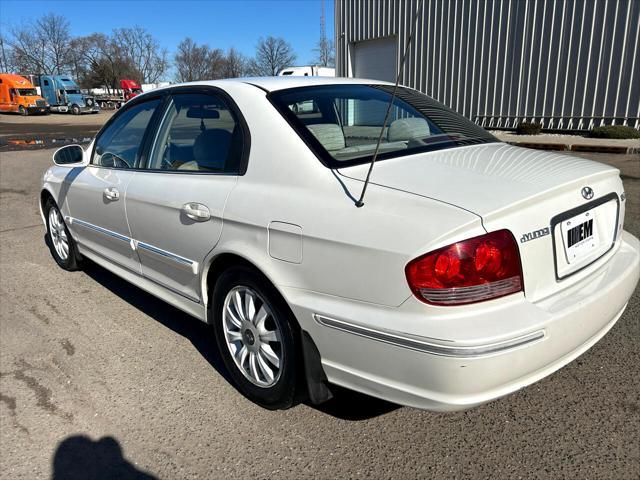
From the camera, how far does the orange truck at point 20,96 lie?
41.0m

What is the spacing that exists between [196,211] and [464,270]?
1501 mm

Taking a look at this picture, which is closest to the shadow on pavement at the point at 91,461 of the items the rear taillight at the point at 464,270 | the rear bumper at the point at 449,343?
the rear bumper at the point at 449,343

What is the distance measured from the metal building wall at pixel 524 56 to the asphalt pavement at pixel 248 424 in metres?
13.5

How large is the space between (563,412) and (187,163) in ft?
7.99

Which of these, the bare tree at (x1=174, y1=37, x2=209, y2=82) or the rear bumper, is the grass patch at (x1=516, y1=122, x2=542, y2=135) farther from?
the bare tree at (x1=174, y1=37, x2=209, y2=82)

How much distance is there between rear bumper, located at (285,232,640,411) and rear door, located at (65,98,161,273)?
182 centimetres

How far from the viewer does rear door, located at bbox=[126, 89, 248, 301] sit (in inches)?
106

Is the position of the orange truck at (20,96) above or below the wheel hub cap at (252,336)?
above

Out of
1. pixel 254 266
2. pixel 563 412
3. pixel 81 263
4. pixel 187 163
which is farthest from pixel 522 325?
pixel 81 263

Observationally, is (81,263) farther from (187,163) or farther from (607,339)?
(607,339)

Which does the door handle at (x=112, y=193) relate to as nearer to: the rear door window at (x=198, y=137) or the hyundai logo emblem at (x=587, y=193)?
the rear door window at (x=198, y=137)

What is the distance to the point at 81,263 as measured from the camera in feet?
15.5

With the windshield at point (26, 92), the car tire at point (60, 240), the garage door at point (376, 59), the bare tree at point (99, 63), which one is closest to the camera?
the car tire at point (60, 240)

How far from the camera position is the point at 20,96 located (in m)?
40.9
